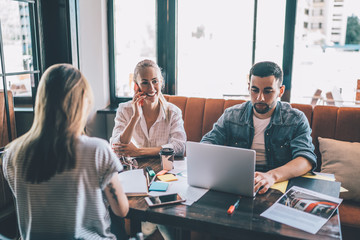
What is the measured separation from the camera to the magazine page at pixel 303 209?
107 cm

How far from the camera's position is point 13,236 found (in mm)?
2207

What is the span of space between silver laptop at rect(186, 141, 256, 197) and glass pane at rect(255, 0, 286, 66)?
69.7 inches

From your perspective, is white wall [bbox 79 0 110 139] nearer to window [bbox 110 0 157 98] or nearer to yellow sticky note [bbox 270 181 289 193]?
window [bbox 110 0 157 98]

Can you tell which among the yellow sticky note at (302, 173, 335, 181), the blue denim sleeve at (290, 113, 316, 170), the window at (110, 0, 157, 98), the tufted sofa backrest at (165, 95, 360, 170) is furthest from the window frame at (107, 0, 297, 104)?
the yellow sticky note at (302, 173, 335, 181)

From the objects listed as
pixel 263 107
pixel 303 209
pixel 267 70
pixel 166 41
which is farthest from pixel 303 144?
pixel 166 41

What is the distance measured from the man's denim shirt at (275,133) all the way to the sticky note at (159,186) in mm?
529

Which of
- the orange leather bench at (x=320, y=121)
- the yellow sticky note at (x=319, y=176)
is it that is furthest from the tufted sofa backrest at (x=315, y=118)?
the yellow sticky note at (x=319, y=176)

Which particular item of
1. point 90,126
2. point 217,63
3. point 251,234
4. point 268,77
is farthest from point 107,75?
point 251,234

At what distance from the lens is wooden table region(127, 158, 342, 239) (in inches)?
40.5

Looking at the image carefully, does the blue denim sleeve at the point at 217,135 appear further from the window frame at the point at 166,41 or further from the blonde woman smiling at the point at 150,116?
the window frame at the point at 166,41

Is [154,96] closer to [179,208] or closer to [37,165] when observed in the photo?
[179,208]

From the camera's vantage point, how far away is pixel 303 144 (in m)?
1.67

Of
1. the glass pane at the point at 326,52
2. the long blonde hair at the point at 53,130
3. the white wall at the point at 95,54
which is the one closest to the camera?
the long blonde hair at the point at 53,130

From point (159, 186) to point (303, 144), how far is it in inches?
33.2
